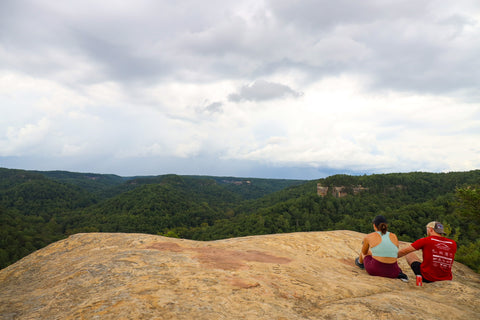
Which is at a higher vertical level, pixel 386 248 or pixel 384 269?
pixel 386 248

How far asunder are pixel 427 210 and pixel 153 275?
10601cm

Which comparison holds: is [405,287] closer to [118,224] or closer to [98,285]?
[98,285]

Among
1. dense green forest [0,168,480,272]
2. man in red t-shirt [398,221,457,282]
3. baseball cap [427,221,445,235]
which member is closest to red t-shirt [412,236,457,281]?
man in red t-shirt [398,221,457,282]

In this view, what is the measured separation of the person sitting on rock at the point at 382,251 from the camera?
7.08 meters

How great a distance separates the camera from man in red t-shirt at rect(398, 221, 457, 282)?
6.77 meters

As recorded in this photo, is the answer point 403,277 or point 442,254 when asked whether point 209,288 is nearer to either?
point 403,277

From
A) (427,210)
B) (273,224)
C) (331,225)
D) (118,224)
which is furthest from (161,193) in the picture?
(427,210)

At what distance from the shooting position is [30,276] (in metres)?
7.02

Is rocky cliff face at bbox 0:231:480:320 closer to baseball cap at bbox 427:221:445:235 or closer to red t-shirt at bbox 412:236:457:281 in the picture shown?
red t-shirt at bbox 412:236:457:281

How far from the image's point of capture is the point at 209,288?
16.3 ft

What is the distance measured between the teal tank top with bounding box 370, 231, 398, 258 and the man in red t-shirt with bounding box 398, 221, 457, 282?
24 centimetres

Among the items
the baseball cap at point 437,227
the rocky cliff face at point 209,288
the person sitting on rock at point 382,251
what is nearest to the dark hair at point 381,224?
the person sitting on rock at point 382,251

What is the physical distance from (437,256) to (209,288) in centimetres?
674

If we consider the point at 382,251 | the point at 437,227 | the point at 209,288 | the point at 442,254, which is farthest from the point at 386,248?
the point at 209,288
